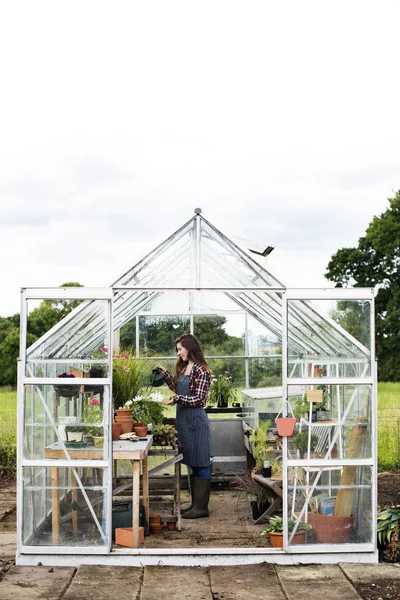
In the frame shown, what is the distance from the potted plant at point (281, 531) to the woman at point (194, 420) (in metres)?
1.03

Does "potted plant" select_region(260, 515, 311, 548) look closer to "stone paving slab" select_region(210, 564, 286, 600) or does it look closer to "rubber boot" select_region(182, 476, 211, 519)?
"stone paving slab" select_region(210, 564, 286, 600)

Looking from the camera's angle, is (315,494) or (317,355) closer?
(315,494)

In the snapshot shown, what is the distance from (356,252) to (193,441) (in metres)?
21.2

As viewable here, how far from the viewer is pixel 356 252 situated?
92.1ft

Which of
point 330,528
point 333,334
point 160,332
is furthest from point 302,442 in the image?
point 160,332

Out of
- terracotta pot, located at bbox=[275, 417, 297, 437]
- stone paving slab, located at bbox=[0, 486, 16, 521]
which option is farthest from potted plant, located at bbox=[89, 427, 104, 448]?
stone paving slab, located at bbox=[0, 486, 16, 521]

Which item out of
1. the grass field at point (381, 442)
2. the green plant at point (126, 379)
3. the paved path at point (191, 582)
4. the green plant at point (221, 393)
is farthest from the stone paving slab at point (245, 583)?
the grass field at point (381, 442)

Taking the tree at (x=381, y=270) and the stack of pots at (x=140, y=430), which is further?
the tree at (x=381, y=270)

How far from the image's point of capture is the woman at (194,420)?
25.5ft

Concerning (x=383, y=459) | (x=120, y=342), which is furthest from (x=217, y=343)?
(x=383, y=459)

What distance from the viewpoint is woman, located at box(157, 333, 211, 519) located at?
7785 mm

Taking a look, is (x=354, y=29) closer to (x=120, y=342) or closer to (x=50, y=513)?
(x=120, y=342)

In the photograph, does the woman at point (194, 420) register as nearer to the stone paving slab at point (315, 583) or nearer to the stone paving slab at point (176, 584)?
the stone paving slab at point (176, 584)

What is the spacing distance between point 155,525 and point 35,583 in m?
1.68
